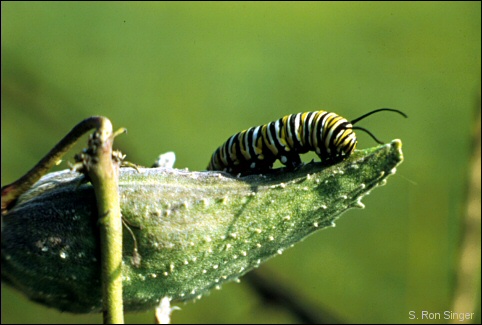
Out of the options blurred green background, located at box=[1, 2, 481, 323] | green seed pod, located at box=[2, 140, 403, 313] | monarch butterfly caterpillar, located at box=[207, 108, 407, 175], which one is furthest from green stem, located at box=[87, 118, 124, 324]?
blurred green background, located at box=[1, 2, 481, 323]

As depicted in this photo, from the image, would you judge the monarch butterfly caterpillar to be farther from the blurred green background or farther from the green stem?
the blurred green background

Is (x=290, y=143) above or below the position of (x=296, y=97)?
below

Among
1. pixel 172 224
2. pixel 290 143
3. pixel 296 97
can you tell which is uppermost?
pixel 296 97

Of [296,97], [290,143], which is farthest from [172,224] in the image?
[296,97]

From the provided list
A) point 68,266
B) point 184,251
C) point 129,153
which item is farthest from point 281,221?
point 129,153

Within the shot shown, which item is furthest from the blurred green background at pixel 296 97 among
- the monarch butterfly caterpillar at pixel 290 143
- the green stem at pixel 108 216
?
the green stem at pixel 108 216

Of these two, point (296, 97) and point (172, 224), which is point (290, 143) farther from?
point (296, 97)
